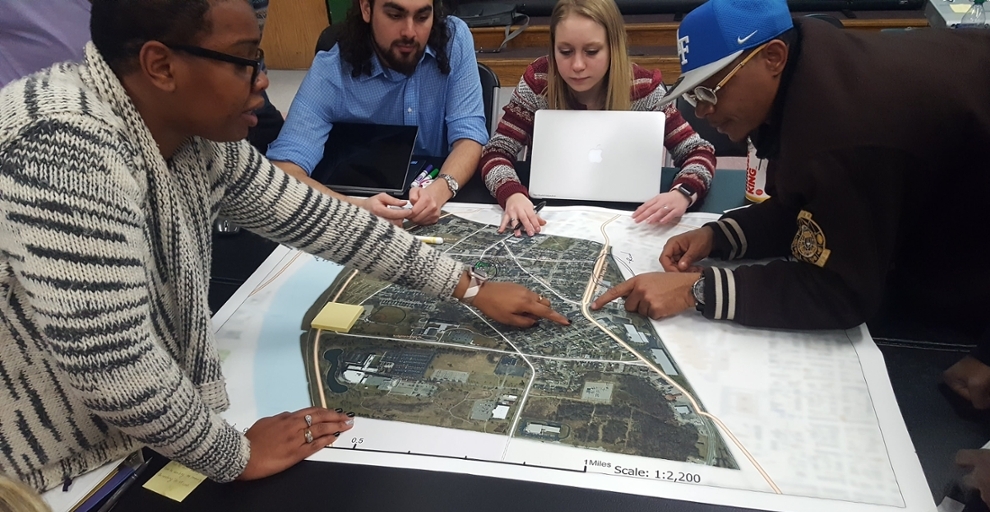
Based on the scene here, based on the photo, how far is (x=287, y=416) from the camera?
2.64 ft

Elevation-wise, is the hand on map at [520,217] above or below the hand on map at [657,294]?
above

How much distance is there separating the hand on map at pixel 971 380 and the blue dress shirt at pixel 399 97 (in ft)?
3.69

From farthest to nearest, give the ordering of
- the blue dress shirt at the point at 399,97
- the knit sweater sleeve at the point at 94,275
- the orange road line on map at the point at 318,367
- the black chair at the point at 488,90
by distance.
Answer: the black chair at the point at 488,90 → the blue dress shirt at the point at 399,97 → the orange road line on map at the point at 318,367 → the knit sweater sleeve at the point at 94,275

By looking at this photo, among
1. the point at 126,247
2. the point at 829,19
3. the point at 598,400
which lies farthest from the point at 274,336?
the point at 829,19

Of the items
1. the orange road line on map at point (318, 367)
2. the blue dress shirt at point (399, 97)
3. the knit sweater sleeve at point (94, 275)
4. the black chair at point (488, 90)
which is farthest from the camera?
the black chair at point (488, 90)

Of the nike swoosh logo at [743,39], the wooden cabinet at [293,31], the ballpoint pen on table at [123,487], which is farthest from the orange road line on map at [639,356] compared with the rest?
the wooden cabinet at [293,31]

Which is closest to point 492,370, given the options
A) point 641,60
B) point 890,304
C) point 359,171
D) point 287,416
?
point 287,416

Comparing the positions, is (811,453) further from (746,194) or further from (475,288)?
(746,194)

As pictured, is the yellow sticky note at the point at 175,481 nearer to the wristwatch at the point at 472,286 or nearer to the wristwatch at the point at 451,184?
the wristwatch at the point at 472,286

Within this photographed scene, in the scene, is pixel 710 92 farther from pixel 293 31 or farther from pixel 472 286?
pixel 293 31

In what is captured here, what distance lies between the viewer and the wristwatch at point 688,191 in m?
1.29

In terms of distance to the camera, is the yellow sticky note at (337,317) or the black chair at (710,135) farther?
the black chair at (710,135)

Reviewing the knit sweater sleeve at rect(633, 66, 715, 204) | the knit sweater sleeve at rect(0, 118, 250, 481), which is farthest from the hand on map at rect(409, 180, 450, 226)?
the knit sweater sleeve at rect(0, 118, 250, 481)

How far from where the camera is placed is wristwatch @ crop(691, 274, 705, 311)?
3.17 feet
